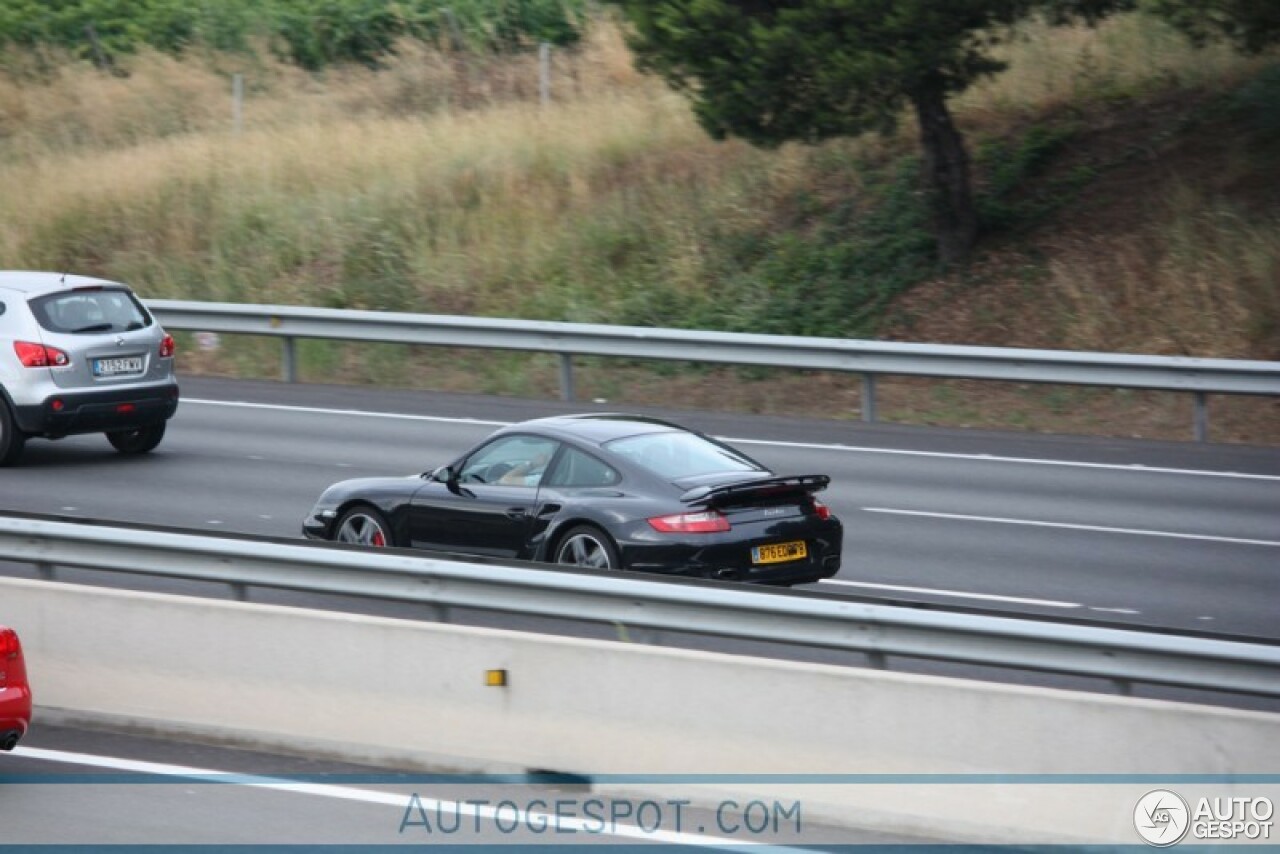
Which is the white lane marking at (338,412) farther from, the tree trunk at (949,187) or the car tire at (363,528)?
the tree trunk at (949,187)

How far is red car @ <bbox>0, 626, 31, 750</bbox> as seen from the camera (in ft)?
27.7

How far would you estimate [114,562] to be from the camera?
11031 millimetres

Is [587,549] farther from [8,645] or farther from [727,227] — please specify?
[727,227]

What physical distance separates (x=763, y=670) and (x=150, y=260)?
22.1 metres

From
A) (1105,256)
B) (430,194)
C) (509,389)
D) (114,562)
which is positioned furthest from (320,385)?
Answer: (114,562)

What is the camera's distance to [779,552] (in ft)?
38.4

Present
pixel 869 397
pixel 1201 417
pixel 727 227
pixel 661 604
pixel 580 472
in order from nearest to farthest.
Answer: pixel 661 604
pixel 580 472
pixel 1201 417
pixel 869 397
pixel 727 227

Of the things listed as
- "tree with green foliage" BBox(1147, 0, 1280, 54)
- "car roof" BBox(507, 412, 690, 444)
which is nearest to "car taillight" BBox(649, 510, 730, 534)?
"car roof" BBox(507, 412, 690, 444)

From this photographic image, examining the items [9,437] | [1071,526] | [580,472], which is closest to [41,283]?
[9,437]

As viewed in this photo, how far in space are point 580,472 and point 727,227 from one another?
1364 centimetres

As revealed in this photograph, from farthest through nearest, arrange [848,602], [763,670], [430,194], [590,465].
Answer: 1. [430,194]
2. [590,465]
3. [848,602]
4. [763,670]

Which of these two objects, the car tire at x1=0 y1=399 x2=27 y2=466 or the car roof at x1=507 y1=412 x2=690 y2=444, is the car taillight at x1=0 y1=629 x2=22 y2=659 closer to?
the car roof at x1=507 y1=412 x2=690 y2=444

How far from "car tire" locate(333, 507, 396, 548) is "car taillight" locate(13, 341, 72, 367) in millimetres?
5032

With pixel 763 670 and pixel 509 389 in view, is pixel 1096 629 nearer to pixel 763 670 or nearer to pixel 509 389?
pixel 763 670
